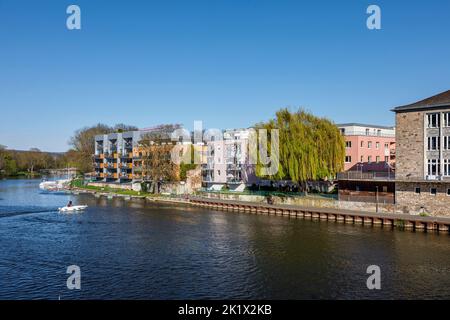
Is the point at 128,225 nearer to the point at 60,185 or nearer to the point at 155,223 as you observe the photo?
the point at 155,223

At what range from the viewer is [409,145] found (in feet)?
161

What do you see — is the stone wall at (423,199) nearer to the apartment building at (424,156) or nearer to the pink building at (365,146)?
the apartment building at (424,156)

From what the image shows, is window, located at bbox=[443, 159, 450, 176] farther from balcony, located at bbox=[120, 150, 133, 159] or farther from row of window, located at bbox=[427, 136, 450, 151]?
balcony, located at bbox=[120, 150, 133, 159]

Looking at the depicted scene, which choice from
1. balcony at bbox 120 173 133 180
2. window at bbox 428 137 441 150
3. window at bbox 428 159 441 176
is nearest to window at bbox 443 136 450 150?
window at bbox 428 137 441 150

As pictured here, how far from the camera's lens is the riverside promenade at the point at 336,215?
1762 inches

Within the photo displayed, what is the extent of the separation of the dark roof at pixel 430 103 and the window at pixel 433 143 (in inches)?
137

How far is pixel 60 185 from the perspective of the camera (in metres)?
112

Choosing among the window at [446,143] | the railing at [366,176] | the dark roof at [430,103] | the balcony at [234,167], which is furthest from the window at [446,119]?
the balcony at [234,167]

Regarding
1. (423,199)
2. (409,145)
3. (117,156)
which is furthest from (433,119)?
(117,156)

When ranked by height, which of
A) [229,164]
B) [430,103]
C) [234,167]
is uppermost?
[430,103]

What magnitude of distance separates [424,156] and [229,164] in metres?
39.4

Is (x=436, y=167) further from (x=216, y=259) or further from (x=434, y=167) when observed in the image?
(x=216, y=259)

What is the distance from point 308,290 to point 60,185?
322 feet
